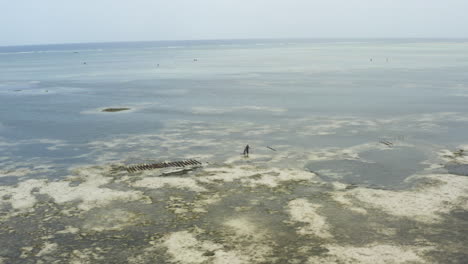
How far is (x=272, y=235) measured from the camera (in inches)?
533

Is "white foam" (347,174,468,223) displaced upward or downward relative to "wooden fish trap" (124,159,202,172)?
upward

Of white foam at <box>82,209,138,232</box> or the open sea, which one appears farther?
white foam at <box>82,209,138,232</box>

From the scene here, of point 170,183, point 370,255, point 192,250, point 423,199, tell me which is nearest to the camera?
point 370,255

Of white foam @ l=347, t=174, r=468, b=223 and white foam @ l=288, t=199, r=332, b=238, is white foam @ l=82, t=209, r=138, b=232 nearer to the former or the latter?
white foam @ l=288, t=199, r=332, b=238

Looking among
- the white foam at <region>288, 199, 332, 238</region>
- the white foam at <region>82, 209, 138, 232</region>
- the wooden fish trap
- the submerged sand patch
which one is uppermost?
the submerged sand patch

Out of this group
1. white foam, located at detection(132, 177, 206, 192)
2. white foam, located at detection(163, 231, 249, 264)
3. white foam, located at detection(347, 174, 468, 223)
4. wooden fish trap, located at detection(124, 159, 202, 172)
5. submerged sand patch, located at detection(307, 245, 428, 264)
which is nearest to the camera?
submerged sand patch, located at detection(307, 245, 428, 264)

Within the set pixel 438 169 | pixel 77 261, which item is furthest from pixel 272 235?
pixel 438 169

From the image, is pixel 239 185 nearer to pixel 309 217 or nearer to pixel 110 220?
pixel 309 217

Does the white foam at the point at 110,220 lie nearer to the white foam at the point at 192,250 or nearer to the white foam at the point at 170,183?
the white foam at the point at 192,250

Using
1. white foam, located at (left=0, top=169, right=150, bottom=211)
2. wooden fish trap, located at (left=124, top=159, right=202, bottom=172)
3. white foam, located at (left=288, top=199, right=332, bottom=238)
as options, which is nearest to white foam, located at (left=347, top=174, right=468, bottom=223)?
white foam, located at (left=288, top=199, right=332, bottom=238)

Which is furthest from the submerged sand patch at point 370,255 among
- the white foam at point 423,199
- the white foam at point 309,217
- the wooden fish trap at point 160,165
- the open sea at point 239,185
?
the wooden fish trap at point 160,165

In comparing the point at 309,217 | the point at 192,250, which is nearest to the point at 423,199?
the point at 309,217

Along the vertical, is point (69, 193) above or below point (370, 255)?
below

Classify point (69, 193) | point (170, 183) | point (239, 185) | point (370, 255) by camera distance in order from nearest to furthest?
point (370, 255), point (69, 193), point (239, 185), point (170, 183)
